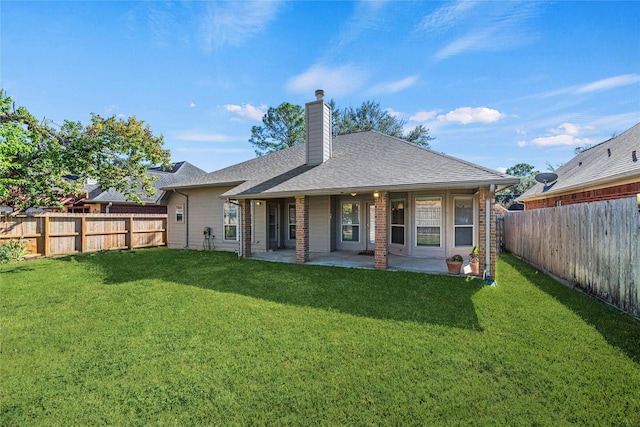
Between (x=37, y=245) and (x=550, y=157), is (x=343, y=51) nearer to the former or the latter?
(x=37, y=245)

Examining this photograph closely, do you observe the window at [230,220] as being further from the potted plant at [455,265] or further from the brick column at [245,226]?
the potted plant at [455,265]

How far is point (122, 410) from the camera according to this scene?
8.65 ft

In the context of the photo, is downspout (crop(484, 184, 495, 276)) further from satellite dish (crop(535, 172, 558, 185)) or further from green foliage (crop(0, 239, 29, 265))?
green foliage (crop(0, 239, 29, 265))

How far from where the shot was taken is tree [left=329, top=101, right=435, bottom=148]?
29.7 meters

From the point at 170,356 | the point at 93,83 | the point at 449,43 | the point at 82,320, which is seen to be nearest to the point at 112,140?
the point at 93,83

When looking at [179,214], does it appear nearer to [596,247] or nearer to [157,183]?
[157,183]

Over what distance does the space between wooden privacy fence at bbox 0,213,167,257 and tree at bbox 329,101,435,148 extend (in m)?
21.7

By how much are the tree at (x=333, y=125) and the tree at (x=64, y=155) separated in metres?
20.8

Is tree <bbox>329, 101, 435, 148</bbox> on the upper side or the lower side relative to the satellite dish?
upper

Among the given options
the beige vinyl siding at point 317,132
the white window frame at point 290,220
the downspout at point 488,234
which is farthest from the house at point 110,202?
the downspout at point 488,234

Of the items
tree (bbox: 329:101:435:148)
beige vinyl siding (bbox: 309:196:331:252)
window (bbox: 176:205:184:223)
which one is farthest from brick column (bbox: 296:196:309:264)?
tree (bbox: 329:101:435:148)

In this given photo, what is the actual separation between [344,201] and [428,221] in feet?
10.9

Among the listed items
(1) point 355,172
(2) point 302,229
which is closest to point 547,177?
(1) point 355,172

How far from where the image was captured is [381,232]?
828 centimetres
